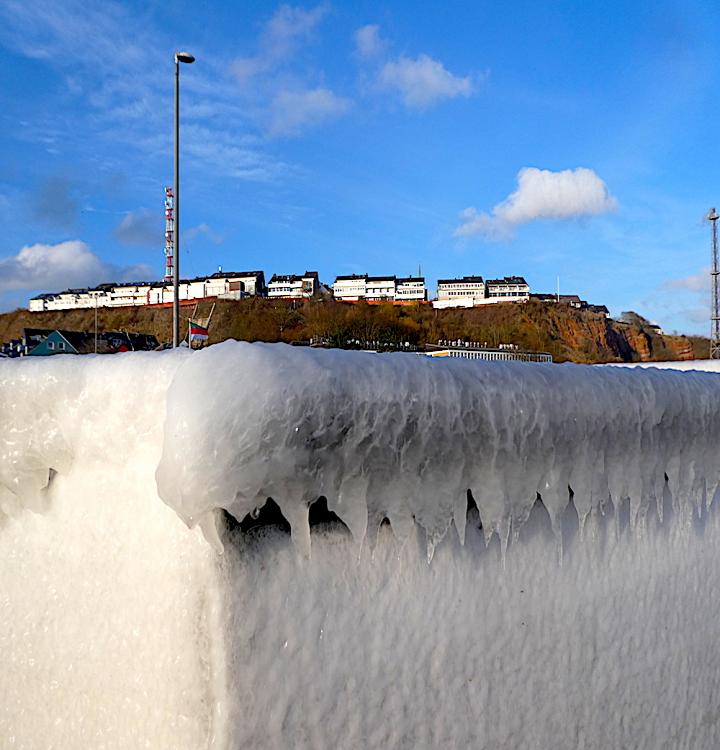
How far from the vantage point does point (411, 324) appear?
7106 cm

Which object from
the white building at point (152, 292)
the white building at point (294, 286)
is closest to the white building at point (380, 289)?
the white building at point (294, 286)

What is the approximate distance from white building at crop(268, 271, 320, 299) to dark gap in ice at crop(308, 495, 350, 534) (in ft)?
274

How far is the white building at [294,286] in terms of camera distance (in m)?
84.9

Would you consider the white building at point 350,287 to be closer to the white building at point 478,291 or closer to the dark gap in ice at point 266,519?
the white building at point 478,291

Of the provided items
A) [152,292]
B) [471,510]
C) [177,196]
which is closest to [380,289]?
[152,292]

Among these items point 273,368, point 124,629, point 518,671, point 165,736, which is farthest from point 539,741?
point 273,368

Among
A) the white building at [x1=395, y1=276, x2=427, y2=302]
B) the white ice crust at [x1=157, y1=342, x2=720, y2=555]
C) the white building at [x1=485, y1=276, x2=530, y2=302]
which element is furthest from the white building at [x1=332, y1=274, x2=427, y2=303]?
the white ice crust at [x1=157, y1=342, x2=720, y2=555]

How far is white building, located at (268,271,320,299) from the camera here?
84.9 metres

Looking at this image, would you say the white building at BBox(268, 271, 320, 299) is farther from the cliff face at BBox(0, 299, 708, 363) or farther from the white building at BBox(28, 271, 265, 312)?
the cliff face at BBox(0, 299, 708, 363)

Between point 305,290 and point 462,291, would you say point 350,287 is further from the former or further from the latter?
point 462,291

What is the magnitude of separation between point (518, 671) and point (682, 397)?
41.1 inches

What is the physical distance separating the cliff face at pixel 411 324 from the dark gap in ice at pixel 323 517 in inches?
2160

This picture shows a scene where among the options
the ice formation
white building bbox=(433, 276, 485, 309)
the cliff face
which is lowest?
the ice formation

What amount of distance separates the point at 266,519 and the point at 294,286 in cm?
8658
